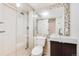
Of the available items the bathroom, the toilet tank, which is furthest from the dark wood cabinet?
the toilet tank

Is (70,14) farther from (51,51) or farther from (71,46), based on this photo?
(51,51)

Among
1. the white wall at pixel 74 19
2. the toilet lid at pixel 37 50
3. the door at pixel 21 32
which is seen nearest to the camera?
the white wall at pixel 74 19

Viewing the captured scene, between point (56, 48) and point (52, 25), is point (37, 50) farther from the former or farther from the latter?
point (52, 25)

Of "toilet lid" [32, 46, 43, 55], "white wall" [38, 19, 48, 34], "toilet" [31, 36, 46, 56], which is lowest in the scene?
"toilet lid" [32, 46, 43, 55]

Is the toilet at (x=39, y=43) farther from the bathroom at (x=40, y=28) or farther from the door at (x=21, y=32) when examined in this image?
the door at (x=21, y=32)

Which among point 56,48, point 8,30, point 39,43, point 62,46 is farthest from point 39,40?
point 8,30

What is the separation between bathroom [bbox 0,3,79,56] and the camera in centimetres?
241

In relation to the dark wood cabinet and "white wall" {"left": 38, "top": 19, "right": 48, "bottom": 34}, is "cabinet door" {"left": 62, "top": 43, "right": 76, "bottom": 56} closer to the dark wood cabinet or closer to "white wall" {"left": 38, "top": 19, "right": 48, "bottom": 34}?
the dark wood cabinet

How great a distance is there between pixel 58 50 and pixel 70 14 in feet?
2.88

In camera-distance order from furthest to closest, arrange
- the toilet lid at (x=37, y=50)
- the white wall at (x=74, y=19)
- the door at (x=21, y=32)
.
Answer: the door at (x=21, y=32) < the toilet lid at (x=37, y=50) < the white wall at (x=74, y=19)

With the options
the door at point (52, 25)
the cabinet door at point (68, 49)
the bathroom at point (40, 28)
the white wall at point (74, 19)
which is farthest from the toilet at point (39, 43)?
the white wall at point (74, 19)

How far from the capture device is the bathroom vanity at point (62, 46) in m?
2.42

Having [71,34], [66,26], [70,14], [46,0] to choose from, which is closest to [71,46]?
[71,34]

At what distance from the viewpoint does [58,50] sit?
2512mm
